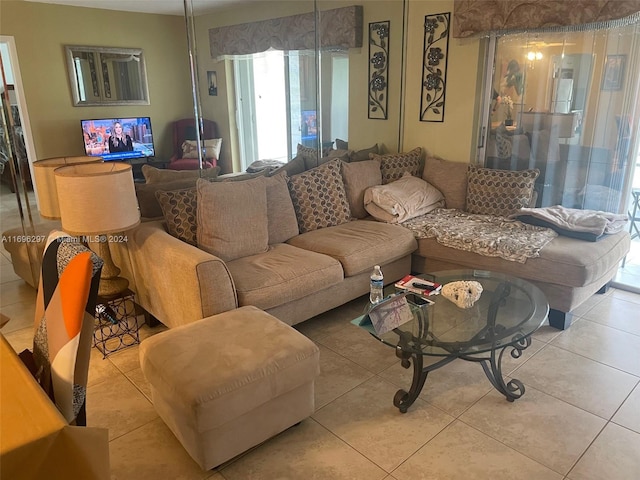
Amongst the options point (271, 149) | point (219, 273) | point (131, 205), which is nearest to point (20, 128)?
point (131, 205)

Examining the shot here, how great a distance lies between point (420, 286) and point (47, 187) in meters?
2.09

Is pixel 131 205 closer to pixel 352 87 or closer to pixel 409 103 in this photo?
pixel 352 87

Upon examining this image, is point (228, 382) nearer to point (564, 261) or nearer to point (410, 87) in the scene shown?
point (564, 261)

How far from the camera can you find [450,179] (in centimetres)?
412

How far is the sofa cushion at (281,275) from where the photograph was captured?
2.64 m

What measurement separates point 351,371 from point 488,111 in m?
2.64

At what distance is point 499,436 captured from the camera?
2117 millimetres

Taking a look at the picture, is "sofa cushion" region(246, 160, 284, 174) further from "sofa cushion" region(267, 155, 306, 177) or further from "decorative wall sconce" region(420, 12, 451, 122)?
"decorative wall sconce" region(420, 12, 451, 122)

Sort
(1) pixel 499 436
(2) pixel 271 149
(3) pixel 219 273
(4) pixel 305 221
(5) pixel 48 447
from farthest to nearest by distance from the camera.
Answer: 1. (2) pixel 271 149
2. (4) pixel 305 221
3. (3) pixel 219 273
4. (1) pixel 499 436
5. (5) pixel 48 447

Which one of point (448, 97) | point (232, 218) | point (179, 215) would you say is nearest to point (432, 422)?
point (232, 218)

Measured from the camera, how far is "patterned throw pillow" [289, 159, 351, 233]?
11.6ft

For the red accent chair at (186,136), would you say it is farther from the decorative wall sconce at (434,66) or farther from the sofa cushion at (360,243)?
the decorative wall sconce at (434,66)

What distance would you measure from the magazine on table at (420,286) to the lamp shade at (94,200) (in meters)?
1.53

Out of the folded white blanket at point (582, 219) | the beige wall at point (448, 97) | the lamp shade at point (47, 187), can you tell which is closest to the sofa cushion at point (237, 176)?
the lamp shade at point (47, 187)
